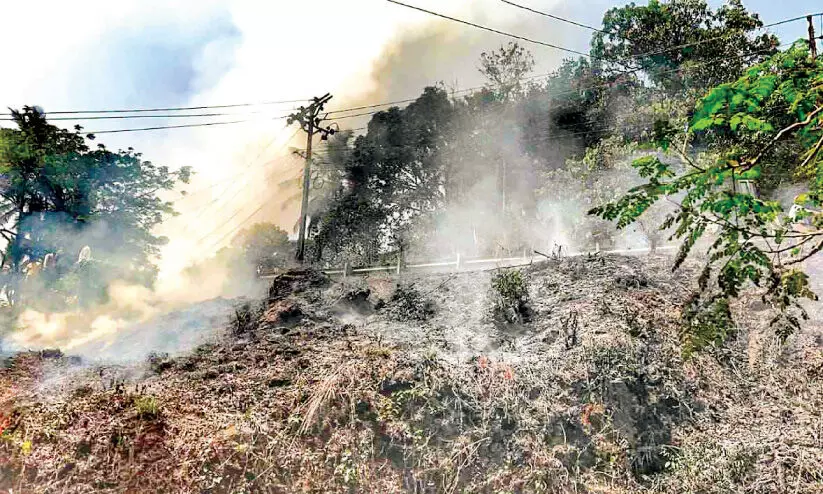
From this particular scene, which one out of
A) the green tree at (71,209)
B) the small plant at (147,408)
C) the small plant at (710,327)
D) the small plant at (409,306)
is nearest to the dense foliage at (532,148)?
the small plant at (409,306)

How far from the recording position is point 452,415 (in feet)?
26.2

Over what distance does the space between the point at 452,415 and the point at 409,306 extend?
16.2 feet

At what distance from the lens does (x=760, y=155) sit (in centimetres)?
301

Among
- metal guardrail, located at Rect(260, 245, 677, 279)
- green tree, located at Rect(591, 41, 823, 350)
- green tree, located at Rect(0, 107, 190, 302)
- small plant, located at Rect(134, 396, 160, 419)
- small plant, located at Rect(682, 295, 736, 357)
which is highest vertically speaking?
green tree, located at Rect(0, 107, 190, 302)

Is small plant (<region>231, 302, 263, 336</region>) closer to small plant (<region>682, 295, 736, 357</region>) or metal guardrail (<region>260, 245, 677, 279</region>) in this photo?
metal guardrail (<region>260, 245, 677, 279</region>)

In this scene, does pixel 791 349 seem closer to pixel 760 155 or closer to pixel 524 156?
pixel 760 155

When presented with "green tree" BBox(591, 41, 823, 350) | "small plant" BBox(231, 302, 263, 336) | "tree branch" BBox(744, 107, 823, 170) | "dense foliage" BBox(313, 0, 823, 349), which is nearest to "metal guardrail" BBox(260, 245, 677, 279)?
"dense foliage" BBox(313, 0, 823, 349)

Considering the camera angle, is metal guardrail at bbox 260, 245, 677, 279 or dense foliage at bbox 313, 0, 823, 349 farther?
dense foliage at bbox 313, 0, 823, 349

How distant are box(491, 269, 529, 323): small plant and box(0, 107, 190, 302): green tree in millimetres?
18851

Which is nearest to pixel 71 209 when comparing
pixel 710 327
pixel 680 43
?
pixel 710 327

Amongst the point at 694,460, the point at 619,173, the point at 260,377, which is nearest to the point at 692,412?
the point at 694,460

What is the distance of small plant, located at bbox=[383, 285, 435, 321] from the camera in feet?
39.9

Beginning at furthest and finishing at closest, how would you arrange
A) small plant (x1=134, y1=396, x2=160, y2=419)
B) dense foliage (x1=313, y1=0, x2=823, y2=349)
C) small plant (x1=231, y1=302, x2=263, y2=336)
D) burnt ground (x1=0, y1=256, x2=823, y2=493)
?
dense foliage (x1=313, y1=0, x2=823, y2=349)
small plant (x1=231, y1=302, x2=263, y2=336)
small plant (x1=134, y1=396, x2=160, y2=419)
burnt ground (x1=0, y1=256, x2=823, y2=493)

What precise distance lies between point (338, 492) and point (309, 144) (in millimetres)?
18003
